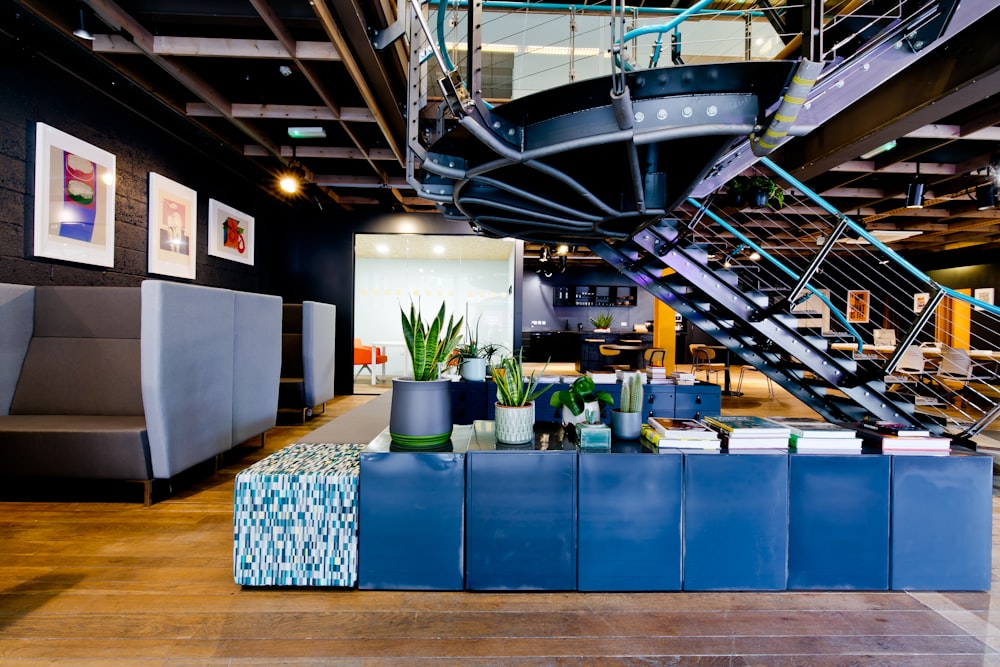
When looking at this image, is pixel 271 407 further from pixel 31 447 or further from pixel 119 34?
pixel 119 34

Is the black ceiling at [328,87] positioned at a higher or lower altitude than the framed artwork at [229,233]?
higher

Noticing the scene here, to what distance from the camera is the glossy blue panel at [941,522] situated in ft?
6.61

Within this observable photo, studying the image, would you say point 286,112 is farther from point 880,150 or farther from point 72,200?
point 880,150

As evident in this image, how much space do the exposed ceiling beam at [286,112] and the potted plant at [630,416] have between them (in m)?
3.84

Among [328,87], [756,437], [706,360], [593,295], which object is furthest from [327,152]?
[593,295]

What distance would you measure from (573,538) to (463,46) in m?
3.91

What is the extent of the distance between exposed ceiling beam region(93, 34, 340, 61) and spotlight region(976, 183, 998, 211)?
6756mm

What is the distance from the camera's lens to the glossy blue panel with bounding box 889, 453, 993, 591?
2014mm

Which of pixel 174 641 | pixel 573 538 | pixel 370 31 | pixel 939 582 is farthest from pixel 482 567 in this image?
pixel 370 31

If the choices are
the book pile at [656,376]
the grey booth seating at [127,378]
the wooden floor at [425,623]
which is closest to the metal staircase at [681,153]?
the book pile at [656,376]

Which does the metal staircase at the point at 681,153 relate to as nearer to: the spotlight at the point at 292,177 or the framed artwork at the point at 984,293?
the spotlight at the point at 292,177

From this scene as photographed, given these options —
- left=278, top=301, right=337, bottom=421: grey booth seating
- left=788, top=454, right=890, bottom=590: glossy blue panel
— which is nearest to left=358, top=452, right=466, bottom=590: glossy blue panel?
left=788, top=454, right=890, bottom=590: glossy blue panel

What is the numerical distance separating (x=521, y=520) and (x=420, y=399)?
66cm

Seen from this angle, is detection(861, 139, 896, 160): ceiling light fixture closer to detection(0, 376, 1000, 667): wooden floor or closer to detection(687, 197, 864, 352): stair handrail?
detection(687, 197, 864, 352): stair handrail
